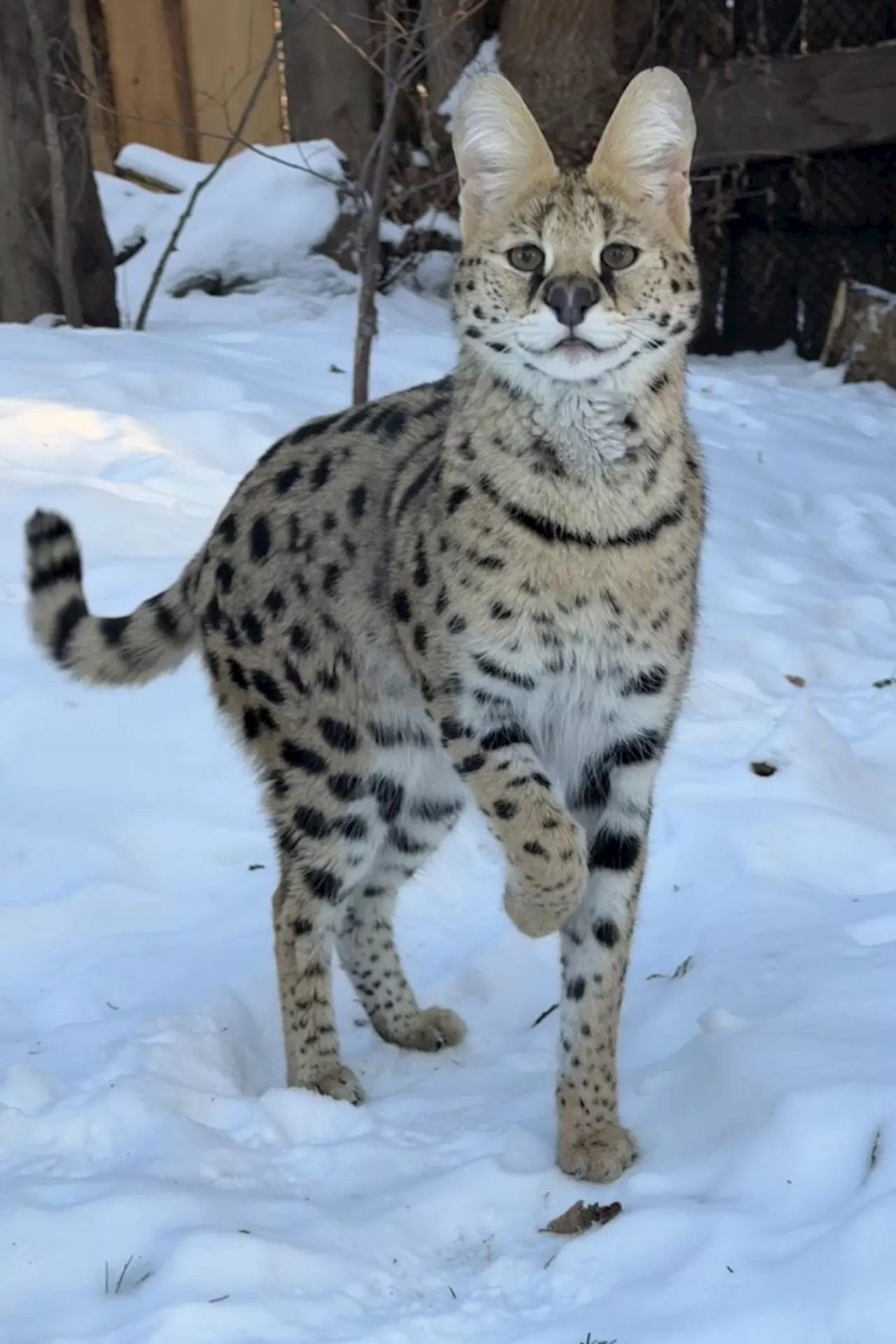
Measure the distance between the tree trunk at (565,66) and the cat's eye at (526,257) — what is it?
18.9ft

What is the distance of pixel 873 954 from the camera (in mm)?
2930

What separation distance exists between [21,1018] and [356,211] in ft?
18.9

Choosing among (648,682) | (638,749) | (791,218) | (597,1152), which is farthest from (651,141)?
(791,218)

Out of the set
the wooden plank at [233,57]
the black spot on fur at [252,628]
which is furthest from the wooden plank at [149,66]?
the black spot on fur at [252,628]

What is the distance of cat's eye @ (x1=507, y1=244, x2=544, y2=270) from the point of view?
251 cm

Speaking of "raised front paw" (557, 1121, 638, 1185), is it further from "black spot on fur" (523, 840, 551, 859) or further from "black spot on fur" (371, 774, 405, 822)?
"black spot on fur" (371, 774, 405, 822)

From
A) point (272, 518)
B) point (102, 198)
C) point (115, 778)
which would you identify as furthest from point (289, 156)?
point (272, 518)

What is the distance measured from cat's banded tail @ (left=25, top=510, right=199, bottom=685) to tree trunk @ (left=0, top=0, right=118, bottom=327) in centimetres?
368

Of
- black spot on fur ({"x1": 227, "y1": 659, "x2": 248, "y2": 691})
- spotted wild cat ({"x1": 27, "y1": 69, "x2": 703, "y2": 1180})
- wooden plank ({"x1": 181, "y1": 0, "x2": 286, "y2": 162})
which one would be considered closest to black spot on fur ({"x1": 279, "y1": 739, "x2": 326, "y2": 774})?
spotted wild cat ({"x1": 27, "y1": 69, "x2": 703, "y2": 1180})

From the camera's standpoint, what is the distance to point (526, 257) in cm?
252

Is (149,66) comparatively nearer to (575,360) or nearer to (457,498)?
(457,498)

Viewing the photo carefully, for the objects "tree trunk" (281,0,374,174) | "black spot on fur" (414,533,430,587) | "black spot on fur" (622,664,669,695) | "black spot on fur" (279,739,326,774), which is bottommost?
"black spot on fur" (279,739,326,774)

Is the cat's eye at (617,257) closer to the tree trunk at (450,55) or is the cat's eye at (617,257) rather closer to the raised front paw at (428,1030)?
the raised front paw at (428,1030)

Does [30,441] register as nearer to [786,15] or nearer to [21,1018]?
[21,1018]
